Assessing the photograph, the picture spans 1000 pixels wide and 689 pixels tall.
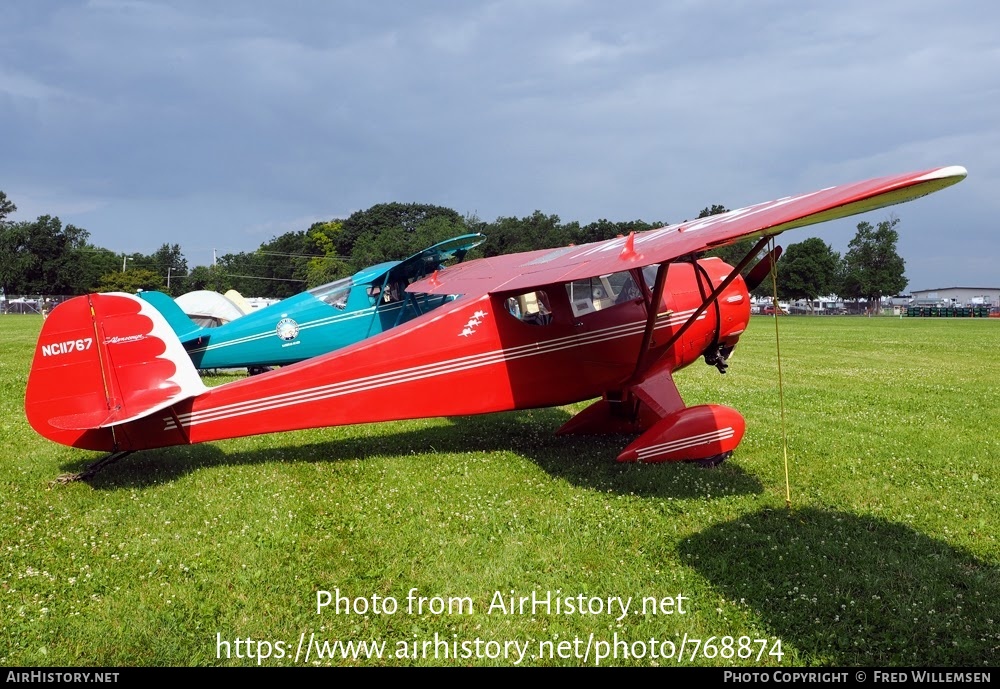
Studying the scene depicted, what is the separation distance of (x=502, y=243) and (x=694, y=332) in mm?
68799

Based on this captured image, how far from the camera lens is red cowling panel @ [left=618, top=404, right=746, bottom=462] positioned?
588 cm

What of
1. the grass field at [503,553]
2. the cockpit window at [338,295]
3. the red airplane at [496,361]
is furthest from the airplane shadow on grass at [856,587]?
the cockpit window at [338,295]

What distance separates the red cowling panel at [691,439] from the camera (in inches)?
232

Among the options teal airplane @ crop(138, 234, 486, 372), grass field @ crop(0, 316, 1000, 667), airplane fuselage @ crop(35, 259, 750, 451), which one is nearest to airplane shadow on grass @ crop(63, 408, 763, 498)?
grass field @ crop(0, 316, 1000, 667)

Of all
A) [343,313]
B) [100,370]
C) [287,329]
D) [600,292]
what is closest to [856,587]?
[600,292]

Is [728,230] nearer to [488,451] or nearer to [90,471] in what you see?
[488,451]

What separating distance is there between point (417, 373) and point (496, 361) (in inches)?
32.9

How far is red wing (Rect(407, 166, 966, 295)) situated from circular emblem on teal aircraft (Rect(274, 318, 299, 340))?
3356 millimetres

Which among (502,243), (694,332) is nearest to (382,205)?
(502,243)

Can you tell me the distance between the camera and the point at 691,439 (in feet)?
19.3

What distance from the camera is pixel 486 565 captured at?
3986mm

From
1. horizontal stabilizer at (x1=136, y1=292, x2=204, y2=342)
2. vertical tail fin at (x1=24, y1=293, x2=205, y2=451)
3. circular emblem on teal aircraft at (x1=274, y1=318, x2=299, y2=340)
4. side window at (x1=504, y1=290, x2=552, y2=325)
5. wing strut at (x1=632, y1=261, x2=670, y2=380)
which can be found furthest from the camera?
A: horizontal stabilizer at (x1=136, y1=292, x2=204, y2=342)

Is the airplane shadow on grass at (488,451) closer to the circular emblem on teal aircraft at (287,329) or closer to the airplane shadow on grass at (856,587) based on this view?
the airplane shadow on grass at (856,587)

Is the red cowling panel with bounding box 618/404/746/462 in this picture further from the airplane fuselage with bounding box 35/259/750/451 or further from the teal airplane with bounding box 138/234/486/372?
the teal airplane with bounding box 138/234/486/372
